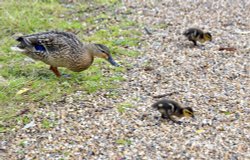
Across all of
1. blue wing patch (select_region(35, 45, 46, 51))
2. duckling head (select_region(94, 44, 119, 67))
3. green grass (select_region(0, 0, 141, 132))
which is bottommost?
green grass (select_region(0, 0, 141, 132))

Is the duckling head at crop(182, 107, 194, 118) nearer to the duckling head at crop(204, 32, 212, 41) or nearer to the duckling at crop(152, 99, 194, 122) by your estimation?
the duckling at crop(152, 99, 194, 122)

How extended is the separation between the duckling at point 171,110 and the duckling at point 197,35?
90.9 inches

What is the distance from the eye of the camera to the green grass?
17.9 ft

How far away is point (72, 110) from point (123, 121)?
52 centimetres

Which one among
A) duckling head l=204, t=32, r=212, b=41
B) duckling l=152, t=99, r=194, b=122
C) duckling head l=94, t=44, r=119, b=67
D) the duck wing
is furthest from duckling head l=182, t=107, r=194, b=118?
duckling head l=204, t=32, r=212, b=41

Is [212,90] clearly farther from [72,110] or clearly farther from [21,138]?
[21,138]

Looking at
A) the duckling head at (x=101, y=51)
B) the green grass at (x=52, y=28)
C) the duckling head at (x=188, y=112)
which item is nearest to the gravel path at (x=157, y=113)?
the duckling head at (x=188, y=112)

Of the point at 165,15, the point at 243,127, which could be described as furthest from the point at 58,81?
the point at 165,15

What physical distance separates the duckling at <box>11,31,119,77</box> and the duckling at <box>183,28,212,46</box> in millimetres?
1644

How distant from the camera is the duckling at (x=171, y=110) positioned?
482cm

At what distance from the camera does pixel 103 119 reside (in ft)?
16.1

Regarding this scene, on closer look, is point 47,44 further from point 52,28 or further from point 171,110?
point 52,28

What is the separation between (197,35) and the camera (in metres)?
7.07

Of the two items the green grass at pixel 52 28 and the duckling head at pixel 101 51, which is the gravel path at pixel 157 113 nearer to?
the green grass at pixel 52 28
